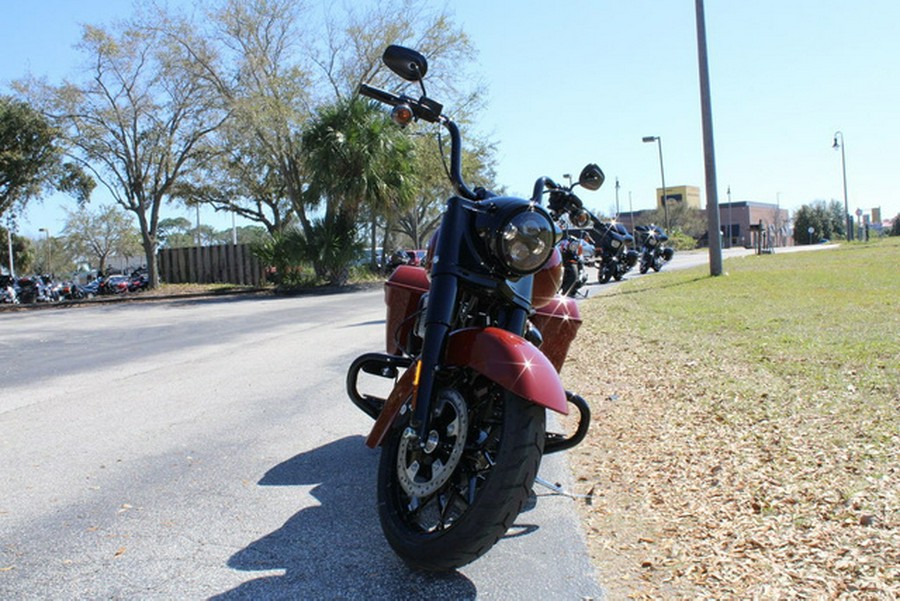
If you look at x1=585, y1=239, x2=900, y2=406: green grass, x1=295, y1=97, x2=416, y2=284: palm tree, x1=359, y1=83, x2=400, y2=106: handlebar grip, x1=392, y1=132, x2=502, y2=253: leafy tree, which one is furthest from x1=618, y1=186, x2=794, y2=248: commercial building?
x1=359, y1=83, x2=400, y2=106: handlebar grip

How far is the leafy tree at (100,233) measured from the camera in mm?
65562

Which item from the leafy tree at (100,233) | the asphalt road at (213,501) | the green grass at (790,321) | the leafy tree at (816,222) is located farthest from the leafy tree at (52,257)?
the leafy tree at (816,222)

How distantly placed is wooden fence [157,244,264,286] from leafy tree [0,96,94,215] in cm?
773

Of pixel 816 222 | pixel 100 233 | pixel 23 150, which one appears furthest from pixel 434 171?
pixel 816 222

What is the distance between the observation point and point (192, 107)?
29.6 m

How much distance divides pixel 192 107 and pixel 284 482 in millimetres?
28842

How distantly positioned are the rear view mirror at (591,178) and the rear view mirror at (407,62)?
1169 mm

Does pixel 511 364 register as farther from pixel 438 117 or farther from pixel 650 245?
pixel 650 245

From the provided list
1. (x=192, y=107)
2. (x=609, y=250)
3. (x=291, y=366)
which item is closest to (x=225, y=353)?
(x=291, y=366)

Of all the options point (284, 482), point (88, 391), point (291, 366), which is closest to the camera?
point (284, 482)

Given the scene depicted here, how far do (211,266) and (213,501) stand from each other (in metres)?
33.7

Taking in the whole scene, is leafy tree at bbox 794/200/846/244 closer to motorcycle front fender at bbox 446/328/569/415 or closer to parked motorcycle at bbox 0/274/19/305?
parked motorcycle at bbox 0/274/19/305

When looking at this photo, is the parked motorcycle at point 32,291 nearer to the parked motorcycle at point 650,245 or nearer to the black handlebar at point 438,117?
the parked motorcycle at point 650,245

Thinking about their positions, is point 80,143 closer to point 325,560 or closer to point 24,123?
point 24,123
